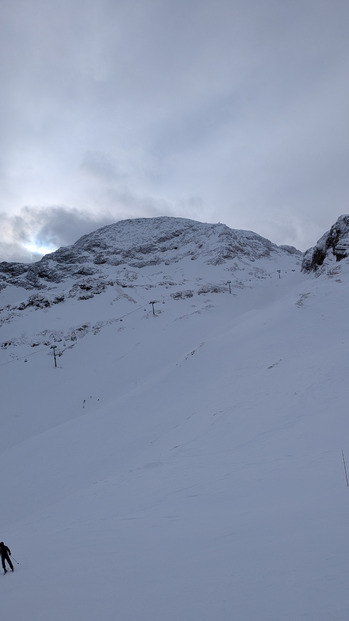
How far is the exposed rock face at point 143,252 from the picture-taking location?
275 ft

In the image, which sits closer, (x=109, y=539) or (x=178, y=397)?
(x=109, y=539)

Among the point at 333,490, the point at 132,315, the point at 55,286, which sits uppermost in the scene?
the point at 55,286

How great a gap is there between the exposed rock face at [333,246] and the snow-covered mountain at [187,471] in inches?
8.9

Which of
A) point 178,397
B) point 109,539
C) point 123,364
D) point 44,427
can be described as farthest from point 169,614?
point 123,364

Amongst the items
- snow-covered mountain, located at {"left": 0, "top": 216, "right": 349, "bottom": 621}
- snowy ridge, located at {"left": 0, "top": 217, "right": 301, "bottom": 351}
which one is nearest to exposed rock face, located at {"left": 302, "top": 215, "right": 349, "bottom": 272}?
snow-covered mountain, located at {"left": 0, "top": 216, "right": 349, "bottom": 621}

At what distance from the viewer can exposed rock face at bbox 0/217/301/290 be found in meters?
83.8

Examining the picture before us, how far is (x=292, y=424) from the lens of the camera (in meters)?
→ 12.3

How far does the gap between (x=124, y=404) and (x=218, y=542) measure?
17.3 m

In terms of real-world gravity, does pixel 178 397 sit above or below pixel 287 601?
above

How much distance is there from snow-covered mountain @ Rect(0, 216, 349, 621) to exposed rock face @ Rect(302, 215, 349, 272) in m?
0.23

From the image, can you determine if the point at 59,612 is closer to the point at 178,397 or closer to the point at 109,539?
the point at 109,539

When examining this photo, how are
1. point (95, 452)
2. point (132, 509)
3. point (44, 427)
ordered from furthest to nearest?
point (44, 427) → point (95, 452) → point (132, 509)

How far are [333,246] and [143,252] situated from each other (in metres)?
62.7

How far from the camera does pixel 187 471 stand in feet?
35.6
